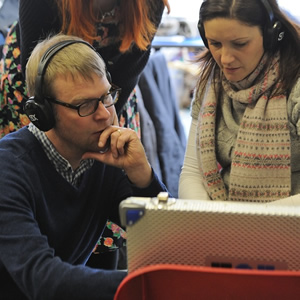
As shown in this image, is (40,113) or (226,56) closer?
(40,113)

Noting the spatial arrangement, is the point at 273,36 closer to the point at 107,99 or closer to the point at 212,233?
the point at 107,99

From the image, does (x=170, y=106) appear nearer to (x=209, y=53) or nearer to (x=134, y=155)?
(x=209, y=53)

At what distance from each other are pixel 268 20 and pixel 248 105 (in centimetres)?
23

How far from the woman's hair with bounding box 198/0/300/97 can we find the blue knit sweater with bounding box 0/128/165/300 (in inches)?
15.9

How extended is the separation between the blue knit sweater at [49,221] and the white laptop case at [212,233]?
0.16m

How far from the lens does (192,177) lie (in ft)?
4.44

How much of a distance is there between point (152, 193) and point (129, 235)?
47cm

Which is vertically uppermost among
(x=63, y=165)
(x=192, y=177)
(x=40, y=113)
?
(x=40, y=113)

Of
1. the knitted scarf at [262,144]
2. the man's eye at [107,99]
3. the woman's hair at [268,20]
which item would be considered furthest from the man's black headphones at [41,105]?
the knitted scarf at [262,144]

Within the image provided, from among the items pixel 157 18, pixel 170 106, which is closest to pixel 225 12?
pixel 157 18

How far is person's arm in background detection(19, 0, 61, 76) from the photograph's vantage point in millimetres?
1384

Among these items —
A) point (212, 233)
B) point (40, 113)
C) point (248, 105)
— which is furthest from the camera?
point (248, 105)

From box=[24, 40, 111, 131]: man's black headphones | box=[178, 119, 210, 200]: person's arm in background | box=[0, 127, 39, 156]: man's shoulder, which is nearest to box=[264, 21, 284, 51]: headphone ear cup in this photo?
box=[178, 119, 210, 200]: person's arm in background

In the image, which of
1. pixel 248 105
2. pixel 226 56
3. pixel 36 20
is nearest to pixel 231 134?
pixel 248 105
